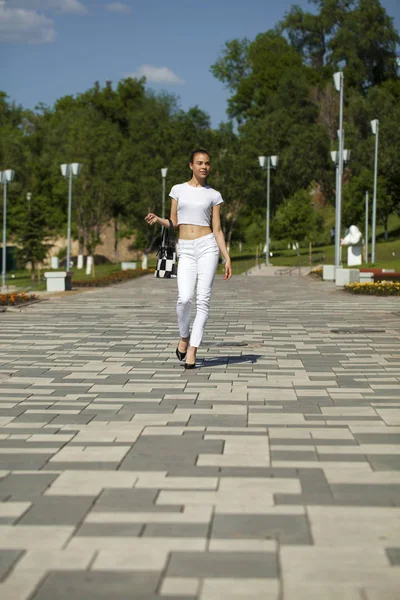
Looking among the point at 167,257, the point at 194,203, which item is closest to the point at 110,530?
the point at 194,203

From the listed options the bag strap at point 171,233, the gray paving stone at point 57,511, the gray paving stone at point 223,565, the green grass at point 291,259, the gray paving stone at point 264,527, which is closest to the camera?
the gray paving stone at point 223,565

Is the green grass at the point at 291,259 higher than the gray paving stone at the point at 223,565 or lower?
higher

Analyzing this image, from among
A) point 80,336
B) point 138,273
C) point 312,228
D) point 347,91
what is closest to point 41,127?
point 347,91

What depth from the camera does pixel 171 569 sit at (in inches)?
141

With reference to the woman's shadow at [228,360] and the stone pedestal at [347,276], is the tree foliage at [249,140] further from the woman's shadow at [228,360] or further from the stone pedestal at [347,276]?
the woman's shadow at [228,360]

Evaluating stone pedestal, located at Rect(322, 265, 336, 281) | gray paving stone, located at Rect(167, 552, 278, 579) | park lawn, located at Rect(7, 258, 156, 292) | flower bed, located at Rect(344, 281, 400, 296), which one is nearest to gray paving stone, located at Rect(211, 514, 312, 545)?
gray paving stone, located at Rect(167, 552, 278, 579)

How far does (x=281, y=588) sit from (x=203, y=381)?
5.35 meters

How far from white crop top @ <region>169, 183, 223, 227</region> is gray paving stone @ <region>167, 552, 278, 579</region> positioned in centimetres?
585

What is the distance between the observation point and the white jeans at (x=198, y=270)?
9328 mm

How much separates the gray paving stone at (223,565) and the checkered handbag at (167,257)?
6.07 m

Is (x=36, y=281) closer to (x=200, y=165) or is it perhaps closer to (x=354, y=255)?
(x=354, y=255)

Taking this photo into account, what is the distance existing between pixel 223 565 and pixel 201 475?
1.44 meters

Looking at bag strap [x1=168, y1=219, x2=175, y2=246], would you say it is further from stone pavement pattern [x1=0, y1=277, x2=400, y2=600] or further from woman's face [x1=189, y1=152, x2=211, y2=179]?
stone pavement pattern [x1=0, y1=277, x2=400, y2=600]

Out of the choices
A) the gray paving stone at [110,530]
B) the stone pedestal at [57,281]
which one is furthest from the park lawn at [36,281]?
the gray paving stone at [110,530]
